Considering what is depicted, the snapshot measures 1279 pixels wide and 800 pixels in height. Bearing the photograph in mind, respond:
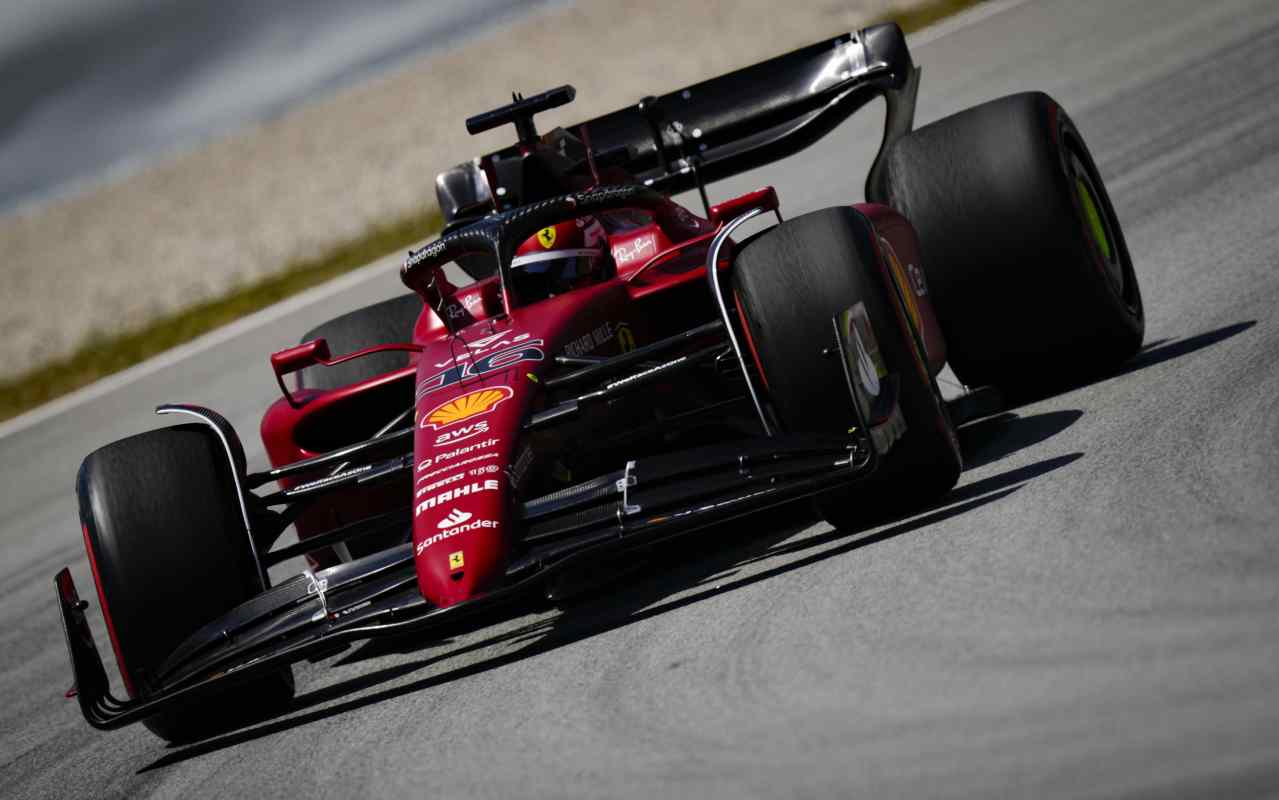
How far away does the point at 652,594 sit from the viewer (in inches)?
202

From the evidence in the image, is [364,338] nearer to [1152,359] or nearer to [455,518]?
[455,518]

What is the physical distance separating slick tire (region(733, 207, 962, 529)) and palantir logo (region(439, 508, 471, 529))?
1000mm

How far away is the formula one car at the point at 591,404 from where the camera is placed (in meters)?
4.73

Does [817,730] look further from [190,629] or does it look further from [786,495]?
[190,629]

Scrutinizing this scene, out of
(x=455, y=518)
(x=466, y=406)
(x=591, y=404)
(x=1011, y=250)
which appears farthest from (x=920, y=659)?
(x=1011, y=250)

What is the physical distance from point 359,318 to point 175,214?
2427cm

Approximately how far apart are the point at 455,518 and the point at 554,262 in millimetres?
1847

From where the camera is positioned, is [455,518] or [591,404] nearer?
[455,518]

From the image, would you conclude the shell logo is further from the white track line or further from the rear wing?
the white track line

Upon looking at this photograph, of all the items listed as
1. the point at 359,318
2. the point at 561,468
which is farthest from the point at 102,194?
the point at 561,468

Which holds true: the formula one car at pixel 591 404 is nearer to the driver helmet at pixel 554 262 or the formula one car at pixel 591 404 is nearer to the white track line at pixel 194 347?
the driver helmet at pixel 554 262

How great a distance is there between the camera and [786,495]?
4637mm

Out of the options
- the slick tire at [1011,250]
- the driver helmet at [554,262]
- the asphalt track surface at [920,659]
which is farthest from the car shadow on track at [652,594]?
the driver helmet at [554,262]

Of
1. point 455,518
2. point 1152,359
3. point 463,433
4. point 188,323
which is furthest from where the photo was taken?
point 188,323
